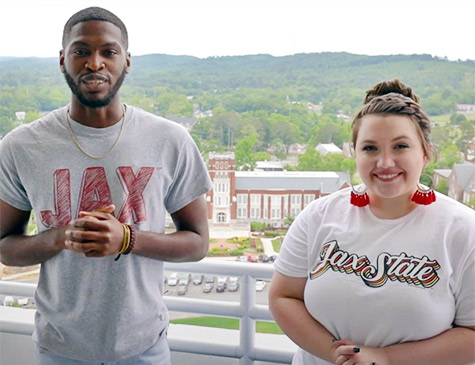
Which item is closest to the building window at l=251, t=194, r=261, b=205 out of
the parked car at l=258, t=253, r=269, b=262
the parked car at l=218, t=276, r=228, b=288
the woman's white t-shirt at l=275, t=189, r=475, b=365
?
the parked car at l=258, t=253, r=269, b=262

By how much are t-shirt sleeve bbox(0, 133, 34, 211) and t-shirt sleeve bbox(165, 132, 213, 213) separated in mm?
392

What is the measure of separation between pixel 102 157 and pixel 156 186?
16cm

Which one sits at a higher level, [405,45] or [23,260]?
[405,45]

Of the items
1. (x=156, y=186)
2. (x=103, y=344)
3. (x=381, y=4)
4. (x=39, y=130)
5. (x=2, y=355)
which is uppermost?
(x=381, y=4)

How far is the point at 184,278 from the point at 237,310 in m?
0.34

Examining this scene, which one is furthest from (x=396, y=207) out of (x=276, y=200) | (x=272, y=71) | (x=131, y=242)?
(x=272, y=71)

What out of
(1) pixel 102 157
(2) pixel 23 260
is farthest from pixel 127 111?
(2) pixel 23 260

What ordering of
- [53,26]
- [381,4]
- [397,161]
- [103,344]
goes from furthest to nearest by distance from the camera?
1. [53,26]
2. [381,4]
3. [103,344]
4. [397,161]

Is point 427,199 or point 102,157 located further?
point 102,157

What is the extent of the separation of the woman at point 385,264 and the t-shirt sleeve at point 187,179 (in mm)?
290

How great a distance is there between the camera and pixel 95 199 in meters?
1.42

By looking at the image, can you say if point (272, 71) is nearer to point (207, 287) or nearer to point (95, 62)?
point (207, 287)

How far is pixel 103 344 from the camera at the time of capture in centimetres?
140

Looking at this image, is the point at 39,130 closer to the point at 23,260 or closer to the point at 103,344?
the point at 23,260
